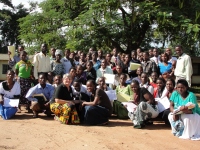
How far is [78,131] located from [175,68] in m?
3.92

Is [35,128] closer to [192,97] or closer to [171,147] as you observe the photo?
[171,147]

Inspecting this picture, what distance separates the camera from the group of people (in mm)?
5910

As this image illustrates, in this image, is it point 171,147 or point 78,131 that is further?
point 78,131

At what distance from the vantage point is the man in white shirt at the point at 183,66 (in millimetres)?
8023

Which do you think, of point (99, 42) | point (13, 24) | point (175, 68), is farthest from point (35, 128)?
point (13, 24)

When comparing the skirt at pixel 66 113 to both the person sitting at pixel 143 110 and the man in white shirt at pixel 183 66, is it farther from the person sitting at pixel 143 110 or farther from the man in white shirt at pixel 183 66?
the man in white shirt at pixel 183 66

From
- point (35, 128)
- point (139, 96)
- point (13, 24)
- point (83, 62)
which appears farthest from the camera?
point (13, 24)

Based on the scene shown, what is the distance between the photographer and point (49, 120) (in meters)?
7.16

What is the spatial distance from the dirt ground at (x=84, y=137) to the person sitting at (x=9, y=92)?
238 mm

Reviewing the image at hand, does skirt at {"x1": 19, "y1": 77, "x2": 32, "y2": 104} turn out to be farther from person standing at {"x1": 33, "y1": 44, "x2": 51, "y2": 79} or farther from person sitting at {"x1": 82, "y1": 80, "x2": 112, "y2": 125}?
person sitting at {"x1": 82, "y1": 80, "x2": 112, "y2": 125}

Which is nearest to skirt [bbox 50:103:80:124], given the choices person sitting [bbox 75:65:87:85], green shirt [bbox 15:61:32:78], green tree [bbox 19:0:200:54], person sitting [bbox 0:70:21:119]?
person sitting [bbox 0:70:21:119]

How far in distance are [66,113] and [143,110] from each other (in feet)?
5.62

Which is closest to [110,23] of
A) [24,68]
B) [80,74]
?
[80,74]

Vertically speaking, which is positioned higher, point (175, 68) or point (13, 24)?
point (13, 24)
